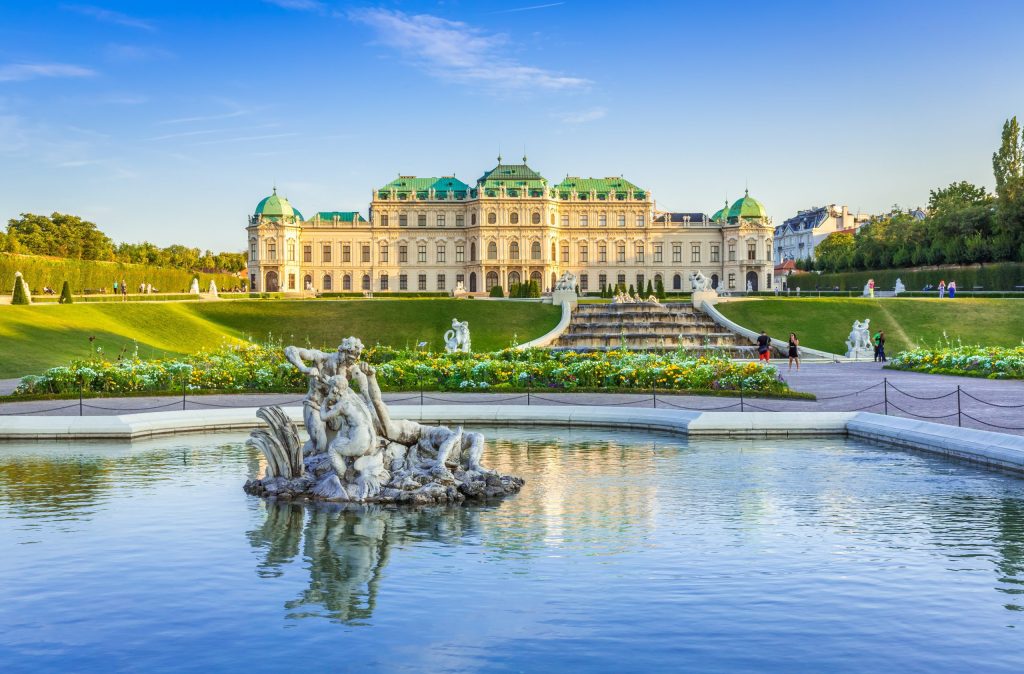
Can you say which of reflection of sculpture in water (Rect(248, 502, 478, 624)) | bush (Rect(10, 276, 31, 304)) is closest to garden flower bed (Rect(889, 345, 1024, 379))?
reflection of sculpture in water (Rect(248, 502, 478, 624))

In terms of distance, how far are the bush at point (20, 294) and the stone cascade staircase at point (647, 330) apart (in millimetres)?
27903

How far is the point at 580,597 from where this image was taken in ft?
29.0

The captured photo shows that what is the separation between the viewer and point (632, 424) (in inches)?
780

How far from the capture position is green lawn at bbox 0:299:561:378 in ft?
138

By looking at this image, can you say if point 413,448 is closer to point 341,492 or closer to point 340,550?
point 341,492

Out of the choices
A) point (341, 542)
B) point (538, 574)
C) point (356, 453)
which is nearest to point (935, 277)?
point (356, 453)

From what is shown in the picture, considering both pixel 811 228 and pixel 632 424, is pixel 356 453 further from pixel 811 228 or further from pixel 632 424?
pixel 811 228

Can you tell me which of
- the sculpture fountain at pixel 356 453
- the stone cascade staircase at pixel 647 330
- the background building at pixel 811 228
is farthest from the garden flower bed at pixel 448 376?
the background building at pixel 811 228

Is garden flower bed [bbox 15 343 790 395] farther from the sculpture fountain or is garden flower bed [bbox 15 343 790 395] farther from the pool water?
the sculpture fountain

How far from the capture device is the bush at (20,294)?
50750 millimetres

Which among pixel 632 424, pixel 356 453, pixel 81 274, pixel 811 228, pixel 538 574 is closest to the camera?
pixel 538 574

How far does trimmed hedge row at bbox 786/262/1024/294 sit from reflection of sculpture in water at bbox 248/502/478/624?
60971 mm

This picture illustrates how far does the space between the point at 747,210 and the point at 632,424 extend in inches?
3621

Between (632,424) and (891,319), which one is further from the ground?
(891,319)
